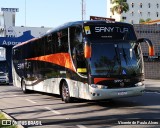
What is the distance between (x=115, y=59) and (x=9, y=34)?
228 feet

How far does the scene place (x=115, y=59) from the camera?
567 inches

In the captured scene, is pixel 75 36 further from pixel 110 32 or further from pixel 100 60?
pixel 100 60

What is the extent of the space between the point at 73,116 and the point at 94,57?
2.80 m

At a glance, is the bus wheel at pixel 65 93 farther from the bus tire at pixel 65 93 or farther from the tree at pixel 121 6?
the tree at pixel 121 6

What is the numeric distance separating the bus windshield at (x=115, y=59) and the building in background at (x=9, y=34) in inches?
1264

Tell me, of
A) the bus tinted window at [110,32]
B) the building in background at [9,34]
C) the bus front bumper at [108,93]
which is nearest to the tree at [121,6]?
the building in background at [9,34]

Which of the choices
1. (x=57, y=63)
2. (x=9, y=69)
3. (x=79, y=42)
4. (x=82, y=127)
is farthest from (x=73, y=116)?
(x=9, y=69)

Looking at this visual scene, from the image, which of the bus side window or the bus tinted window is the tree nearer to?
the bus side window

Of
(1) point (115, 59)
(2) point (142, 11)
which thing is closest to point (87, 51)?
(1) point (115, 59)

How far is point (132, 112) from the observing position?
12.8m

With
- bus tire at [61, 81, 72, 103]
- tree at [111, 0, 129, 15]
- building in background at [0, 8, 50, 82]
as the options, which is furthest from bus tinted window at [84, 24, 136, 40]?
tree at [111, 0, 129, 15]

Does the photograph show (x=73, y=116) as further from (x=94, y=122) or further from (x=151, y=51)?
(x=151, y=51)

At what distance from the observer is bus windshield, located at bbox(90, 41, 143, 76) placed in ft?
46.8

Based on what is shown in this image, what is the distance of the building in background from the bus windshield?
32.1 metres
